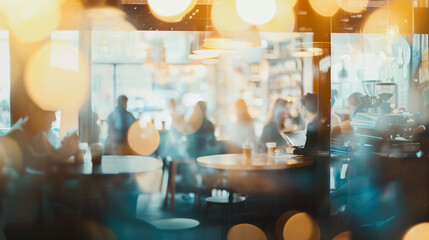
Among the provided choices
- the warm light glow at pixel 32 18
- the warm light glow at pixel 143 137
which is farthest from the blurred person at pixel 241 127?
the warm light glow at pixel 32 18

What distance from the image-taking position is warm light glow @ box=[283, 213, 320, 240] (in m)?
4.17

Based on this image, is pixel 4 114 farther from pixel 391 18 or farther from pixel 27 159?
pixel 391 18

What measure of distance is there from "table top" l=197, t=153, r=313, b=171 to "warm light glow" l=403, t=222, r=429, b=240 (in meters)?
1.47

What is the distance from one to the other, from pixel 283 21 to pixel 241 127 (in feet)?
5.64

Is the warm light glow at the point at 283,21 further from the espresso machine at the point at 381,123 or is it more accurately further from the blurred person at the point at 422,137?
the blurred person at the point at 422,137

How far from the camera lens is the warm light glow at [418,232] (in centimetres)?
435

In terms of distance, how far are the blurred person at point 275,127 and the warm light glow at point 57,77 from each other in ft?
7.50

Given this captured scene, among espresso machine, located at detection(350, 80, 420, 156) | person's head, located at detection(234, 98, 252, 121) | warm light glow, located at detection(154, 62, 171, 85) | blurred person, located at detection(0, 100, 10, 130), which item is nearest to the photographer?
blurred person, located at detection(0, 100, 10, 130)

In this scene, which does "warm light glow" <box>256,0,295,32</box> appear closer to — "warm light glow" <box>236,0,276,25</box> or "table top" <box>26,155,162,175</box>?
"warm light glow" <box>236,0,276,25</box>

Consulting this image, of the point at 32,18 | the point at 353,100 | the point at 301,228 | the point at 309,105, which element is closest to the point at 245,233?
the point at 301,228

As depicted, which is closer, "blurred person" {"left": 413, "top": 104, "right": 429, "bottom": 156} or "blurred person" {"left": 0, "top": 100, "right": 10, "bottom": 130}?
"blurred person" {"left": 0, "top": 100, "right": 10, "bottom": 130}

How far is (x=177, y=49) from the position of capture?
673 cm

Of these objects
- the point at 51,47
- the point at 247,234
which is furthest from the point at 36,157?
the point at 247,234

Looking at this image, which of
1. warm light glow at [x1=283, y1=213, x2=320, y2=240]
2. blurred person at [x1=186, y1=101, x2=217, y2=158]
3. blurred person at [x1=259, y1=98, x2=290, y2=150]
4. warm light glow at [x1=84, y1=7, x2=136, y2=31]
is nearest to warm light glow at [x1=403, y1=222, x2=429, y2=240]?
warm light glow at [x1=283, y1=213, x2=320, y2=240]
